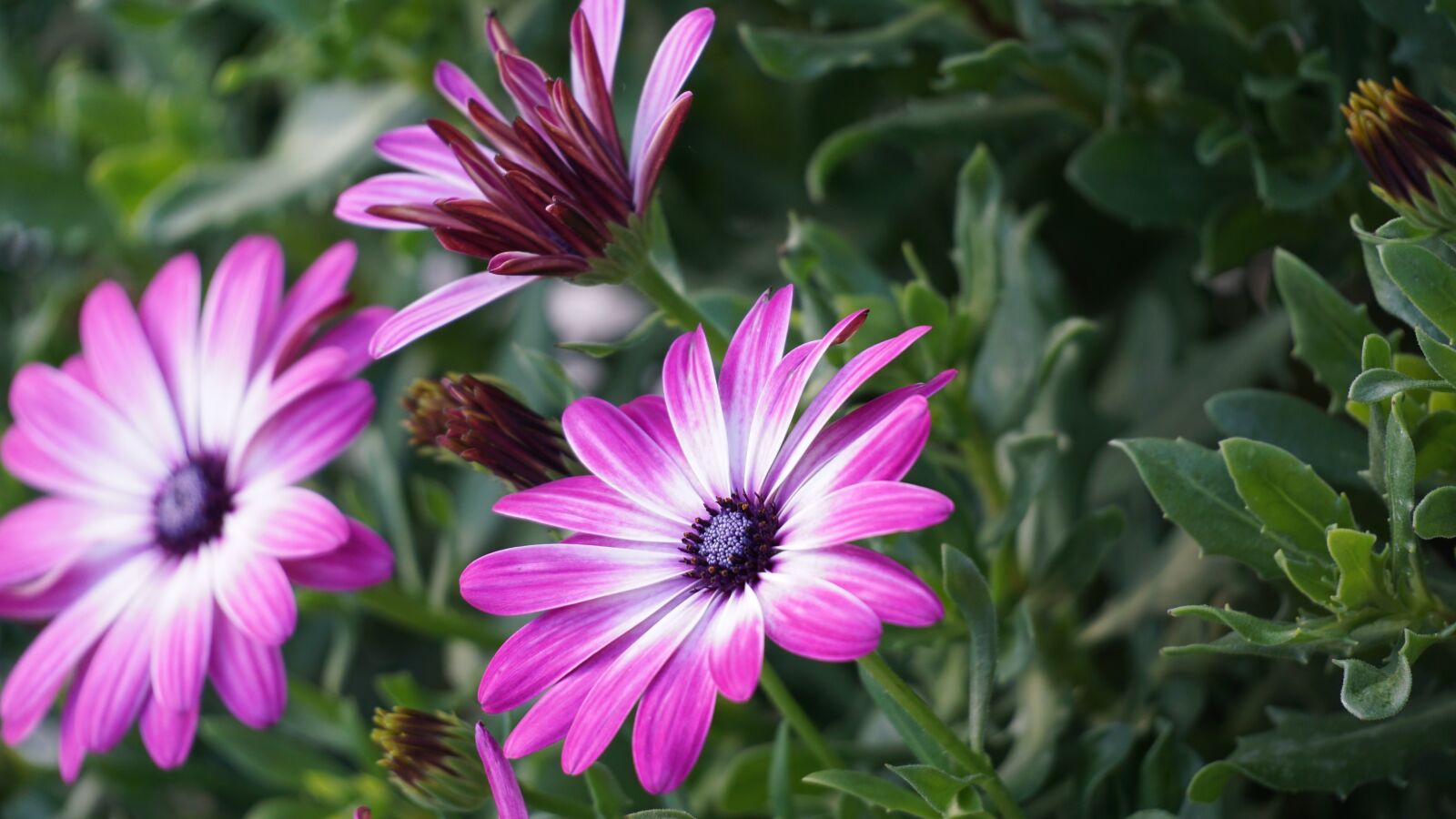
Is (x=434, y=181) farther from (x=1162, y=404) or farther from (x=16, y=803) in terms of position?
(x=16, y=803)

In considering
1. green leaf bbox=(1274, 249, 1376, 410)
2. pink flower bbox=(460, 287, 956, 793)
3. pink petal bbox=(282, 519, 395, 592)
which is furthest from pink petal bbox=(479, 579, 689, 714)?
Answer: green leaf bbox=(1274, 249, 1376, 410)

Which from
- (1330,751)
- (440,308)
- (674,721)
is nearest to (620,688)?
(674,721)

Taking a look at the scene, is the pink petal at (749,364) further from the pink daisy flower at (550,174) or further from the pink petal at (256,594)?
the pink petal at (256,594)

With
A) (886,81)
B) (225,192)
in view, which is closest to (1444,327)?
(886,81)

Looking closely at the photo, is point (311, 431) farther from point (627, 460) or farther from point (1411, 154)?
point (1411, 154)

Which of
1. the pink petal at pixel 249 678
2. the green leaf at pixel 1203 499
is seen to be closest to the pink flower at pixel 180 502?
the pink petal at pixel 249 678
